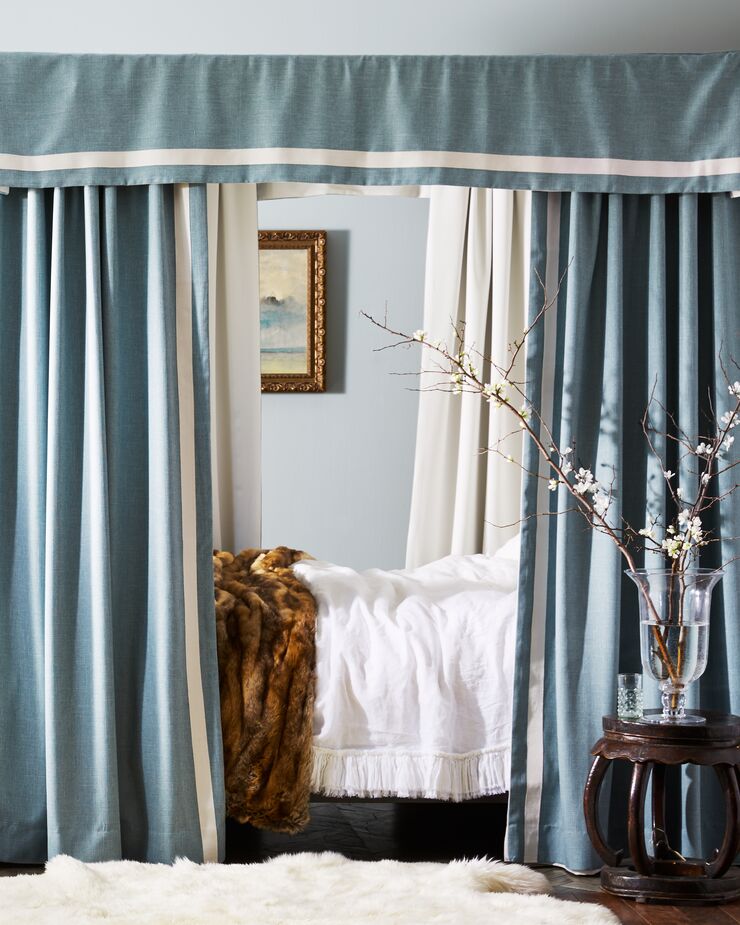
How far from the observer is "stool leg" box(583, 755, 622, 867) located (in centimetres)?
284

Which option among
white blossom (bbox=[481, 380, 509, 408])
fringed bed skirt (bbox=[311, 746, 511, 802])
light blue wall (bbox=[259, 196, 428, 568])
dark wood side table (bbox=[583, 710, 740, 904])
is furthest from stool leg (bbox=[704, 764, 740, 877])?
light blue wall (bbox=[259, 196, 428, 568])

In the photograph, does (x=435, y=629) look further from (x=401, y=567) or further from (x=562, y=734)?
(x=401, y=567)

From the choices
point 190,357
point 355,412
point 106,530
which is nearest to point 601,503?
point 190,357

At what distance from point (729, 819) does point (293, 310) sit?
127 inches

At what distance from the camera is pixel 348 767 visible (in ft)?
10.1

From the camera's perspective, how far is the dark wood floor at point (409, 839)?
2.85 m

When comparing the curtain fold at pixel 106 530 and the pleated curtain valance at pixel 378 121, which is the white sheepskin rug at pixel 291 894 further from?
the pleated curtain valance at pixel 378 121

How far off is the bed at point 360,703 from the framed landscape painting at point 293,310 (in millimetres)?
2122

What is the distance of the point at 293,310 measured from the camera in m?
5.20

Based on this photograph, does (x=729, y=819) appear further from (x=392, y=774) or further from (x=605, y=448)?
(x=605, y=448)

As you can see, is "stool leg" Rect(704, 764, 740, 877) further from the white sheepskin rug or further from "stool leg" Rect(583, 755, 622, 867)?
the white sheepskin rug

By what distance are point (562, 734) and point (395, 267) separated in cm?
276

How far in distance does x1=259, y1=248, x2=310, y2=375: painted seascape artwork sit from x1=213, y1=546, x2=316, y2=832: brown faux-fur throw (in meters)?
2.18

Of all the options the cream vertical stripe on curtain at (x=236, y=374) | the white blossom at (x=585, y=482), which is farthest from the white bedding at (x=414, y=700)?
the cream vertical stripe on curtain at (x=236, y=374)
